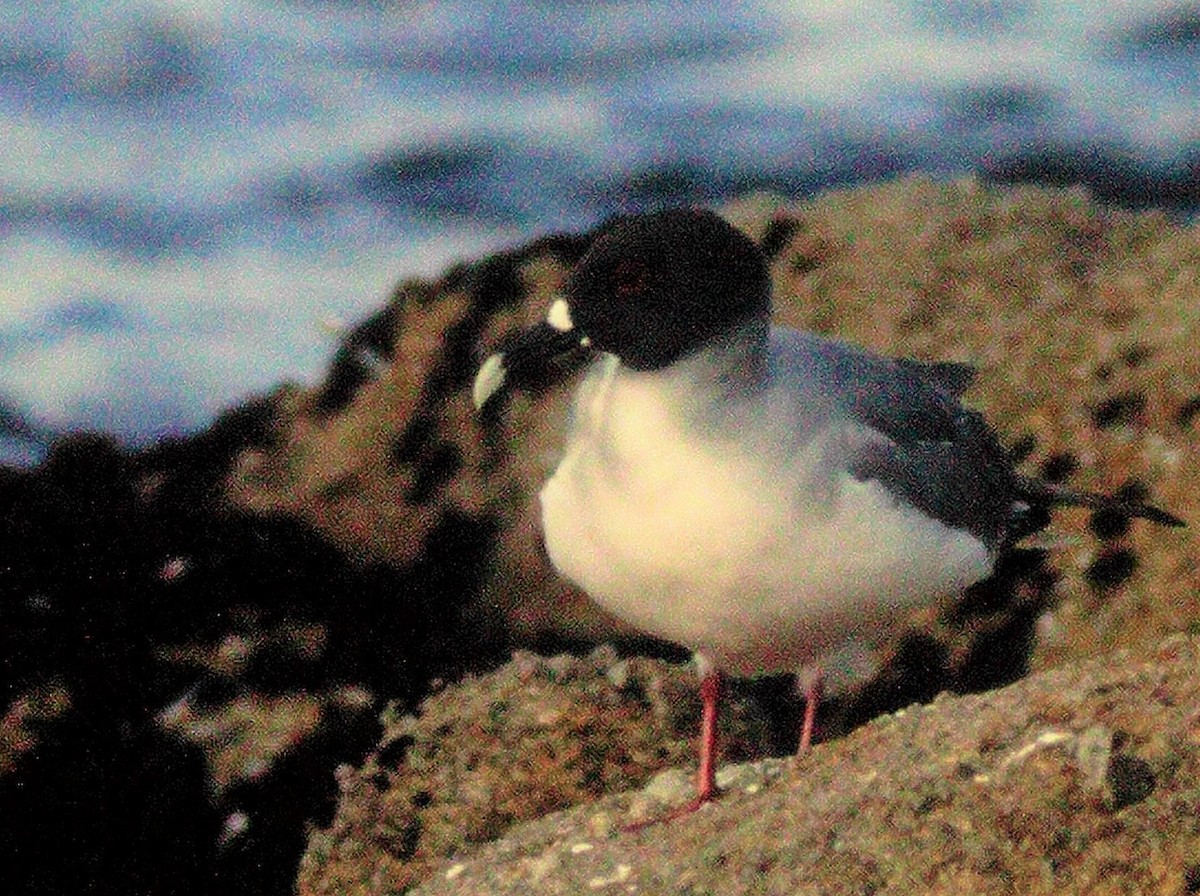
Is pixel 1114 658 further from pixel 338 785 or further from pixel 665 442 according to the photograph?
pixel 338 785

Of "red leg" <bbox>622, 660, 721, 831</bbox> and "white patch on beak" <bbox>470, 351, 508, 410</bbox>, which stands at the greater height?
"white patch on beak" <bbox>470, 351, 508, 410</bbox>

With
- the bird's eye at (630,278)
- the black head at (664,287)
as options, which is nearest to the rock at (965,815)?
the black head at (664,287)

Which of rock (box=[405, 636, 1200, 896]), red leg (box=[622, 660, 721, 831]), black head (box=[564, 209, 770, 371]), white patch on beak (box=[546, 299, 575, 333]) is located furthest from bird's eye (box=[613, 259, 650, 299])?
rock (box=[405, 636, 1200, 896])

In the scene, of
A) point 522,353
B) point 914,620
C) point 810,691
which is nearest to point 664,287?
point 522,353

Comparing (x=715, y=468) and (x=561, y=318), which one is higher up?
(x=561, y=318)

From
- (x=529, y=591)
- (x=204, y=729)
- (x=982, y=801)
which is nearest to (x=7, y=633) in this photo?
(x=204, y=729)

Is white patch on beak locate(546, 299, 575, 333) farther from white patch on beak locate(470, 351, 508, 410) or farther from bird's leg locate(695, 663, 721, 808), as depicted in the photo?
bird's leg locate(695, 663, 721, 808)

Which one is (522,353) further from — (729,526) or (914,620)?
(914,620)

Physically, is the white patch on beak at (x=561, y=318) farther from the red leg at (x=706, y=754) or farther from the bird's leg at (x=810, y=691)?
the bird's leg at (x=810, y=691)
